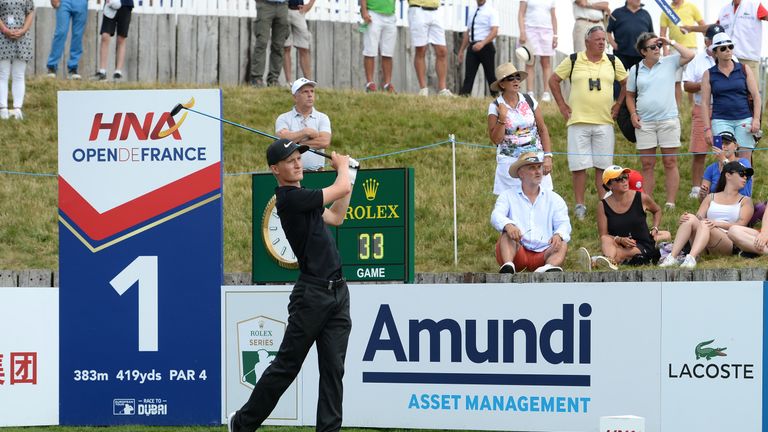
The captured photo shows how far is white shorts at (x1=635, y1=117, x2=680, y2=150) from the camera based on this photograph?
14477mm

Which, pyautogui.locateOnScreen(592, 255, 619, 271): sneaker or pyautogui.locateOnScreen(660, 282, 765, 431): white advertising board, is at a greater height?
pyautogui.locateOnScreen(592, 255, 619, 271): sneaker

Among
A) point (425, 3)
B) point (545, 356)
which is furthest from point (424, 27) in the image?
point (545, 356)

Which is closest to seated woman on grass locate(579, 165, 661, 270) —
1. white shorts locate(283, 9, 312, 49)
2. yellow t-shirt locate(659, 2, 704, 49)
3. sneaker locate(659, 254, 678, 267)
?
sneaker locate(659, 254, 678, 267)

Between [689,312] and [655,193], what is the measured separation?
6.50 m

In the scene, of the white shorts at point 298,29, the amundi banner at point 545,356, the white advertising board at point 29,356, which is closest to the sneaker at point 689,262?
the amundi banner at point 545,356

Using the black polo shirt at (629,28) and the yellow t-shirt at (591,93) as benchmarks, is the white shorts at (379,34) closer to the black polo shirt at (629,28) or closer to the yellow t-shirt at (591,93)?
the black polo shirt at (629,28)

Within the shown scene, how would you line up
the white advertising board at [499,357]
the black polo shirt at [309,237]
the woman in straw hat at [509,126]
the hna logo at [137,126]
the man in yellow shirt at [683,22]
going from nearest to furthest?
the black polo shirt at [309,237], the white advertising board at [499,357], the hna logo at [137,126], the woman in straw hat at [509,126], the man in yellow shirt at [683,22]

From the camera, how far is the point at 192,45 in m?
22.0

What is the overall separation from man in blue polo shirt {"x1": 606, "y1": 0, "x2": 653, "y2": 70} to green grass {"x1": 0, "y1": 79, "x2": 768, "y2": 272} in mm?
1207

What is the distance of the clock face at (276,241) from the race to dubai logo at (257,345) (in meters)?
0.85

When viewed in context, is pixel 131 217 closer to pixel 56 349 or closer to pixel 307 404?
pixel 56 349

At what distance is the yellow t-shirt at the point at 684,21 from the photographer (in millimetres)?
17453

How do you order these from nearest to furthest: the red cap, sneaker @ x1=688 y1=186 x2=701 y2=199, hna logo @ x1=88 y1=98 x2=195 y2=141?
1. hna logo @ x1=88 y1=98 x2=195 y2=141
2. the red cap
3. sneaker @ x1=688 y1=186 x2=701 y2=199

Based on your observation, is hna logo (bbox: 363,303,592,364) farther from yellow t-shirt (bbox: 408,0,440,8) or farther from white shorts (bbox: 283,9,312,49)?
white shorts (bbox: 283,9,312,49)
